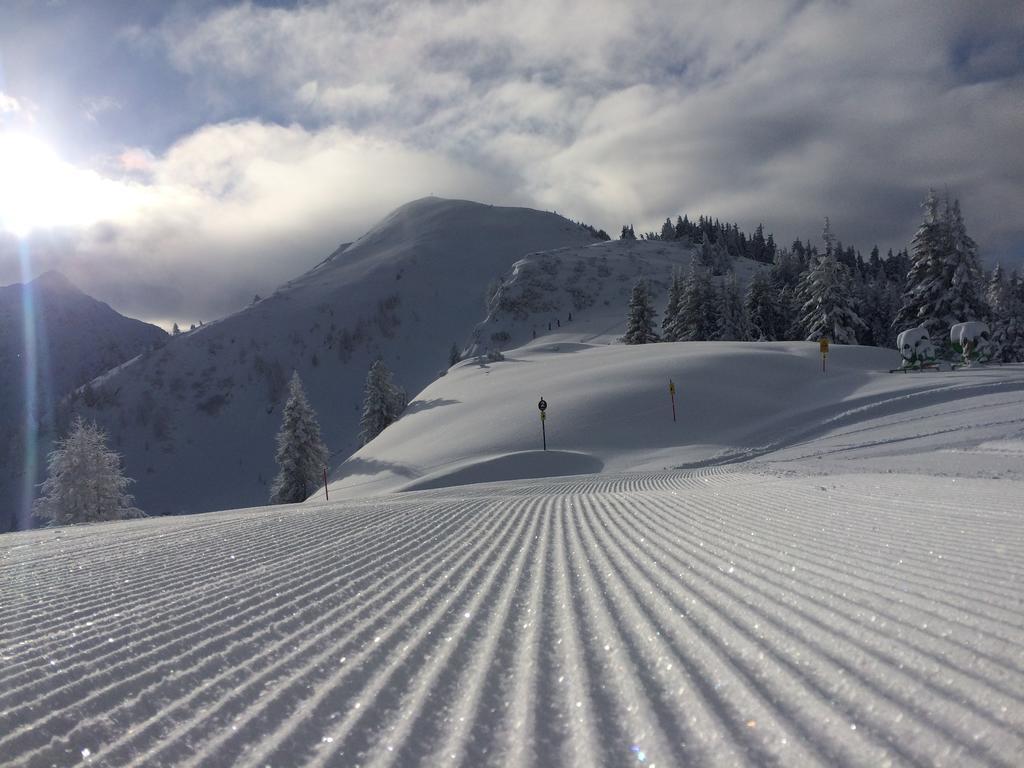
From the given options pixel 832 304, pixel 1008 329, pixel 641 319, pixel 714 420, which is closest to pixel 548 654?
pixel 714 420

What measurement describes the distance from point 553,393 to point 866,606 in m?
31.2

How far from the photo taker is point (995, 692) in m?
2.37

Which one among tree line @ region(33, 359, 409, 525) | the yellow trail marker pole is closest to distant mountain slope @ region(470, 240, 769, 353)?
tree line @ region(33, 359, 409, 525)

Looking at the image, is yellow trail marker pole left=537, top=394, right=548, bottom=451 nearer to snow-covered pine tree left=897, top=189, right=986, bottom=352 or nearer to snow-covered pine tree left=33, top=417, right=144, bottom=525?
snow-covered pine tree left=33, top=417, right=144, bottom=525

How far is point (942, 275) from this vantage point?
129 ft

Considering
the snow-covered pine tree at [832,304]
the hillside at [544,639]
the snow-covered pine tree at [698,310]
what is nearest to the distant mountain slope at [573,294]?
the snow-covered pine tree at [698,310]

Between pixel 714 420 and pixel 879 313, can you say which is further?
pixel 879 313

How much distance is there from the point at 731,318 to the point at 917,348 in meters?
22.8

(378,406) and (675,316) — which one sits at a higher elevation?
(675,316)

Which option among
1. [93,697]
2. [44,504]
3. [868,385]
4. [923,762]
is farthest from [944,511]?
[44,504]

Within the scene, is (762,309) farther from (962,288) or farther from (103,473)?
(103,473)

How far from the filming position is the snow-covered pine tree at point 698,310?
2274 inches

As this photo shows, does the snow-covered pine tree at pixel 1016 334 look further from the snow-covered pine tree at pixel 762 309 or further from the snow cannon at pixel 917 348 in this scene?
the snow-covered pine tree at pixel 762 309

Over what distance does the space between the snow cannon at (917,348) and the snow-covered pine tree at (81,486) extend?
4388 centimetres
